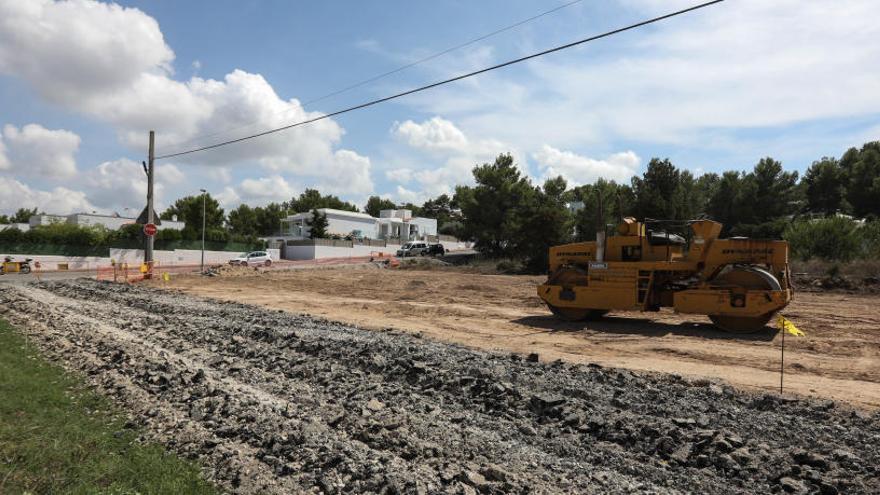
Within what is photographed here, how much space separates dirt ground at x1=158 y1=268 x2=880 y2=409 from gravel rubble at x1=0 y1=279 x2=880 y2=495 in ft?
6.26

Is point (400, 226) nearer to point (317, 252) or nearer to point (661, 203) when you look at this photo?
point (317, 252)

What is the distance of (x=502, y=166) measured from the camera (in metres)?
59.2

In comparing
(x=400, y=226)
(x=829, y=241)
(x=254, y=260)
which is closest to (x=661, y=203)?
(x=829, y=241)

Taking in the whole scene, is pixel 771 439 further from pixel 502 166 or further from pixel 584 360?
pixel 502 166

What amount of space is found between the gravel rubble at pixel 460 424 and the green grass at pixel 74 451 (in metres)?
0.31

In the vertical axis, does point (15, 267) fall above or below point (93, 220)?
below

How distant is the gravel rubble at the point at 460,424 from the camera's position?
205 inches

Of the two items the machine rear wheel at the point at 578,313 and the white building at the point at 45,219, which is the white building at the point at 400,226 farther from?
the machine rear wheel at the point at 578,313

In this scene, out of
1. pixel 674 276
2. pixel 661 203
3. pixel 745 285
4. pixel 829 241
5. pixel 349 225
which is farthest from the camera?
pixel 349 225

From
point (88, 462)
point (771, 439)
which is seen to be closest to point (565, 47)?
point (771, 439)

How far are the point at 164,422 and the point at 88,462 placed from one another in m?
1.37

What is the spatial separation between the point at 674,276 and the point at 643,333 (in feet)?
6.56

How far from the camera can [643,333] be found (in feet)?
48.5

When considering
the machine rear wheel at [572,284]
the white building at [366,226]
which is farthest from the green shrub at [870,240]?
the white building at [366,226]
